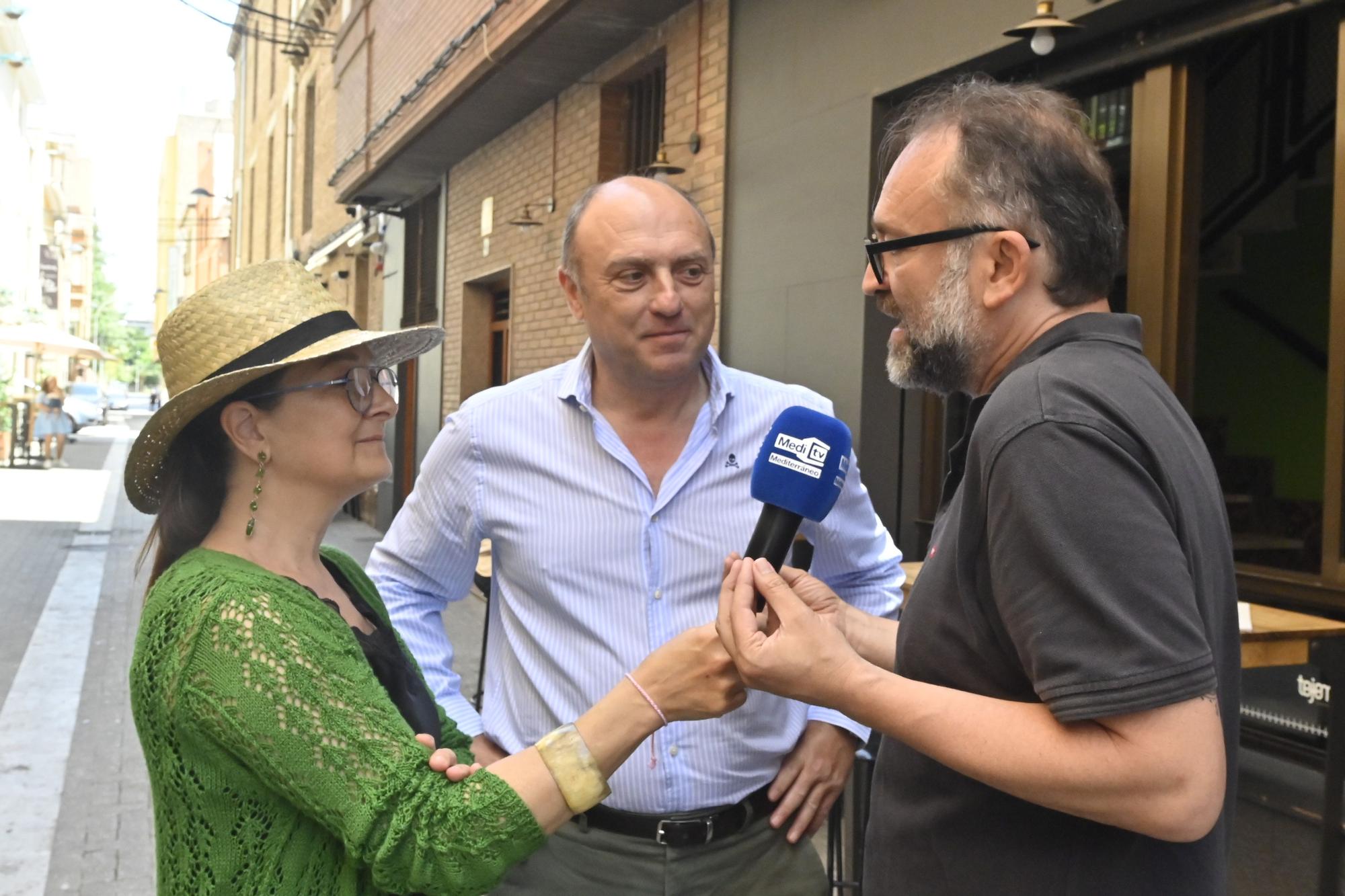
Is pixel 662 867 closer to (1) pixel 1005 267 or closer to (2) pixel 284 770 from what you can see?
(2) pixel 284 770

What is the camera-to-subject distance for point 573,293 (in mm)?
2934

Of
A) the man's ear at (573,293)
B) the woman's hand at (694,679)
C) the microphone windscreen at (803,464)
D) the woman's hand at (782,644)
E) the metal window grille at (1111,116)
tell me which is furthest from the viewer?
the metal window grille at (1111,116)

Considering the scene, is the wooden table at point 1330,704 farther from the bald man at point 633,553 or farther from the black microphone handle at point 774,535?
the black microphone handle at point 774,535

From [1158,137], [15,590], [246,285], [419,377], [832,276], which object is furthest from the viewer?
[419,377]

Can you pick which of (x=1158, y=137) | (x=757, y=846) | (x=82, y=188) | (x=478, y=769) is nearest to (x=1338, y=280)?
(x=1158, y=137)

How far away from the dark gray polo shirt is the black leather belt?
64 cm

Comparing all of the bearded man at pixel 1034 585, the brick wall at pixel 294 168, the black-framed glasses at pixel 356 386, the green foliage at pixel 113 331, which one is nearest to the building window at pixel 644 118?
the brick wall at pixel 294 168

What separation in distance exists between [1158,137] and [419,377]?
36.4 ft

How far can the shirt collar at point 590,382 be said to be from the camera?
2.70 metres

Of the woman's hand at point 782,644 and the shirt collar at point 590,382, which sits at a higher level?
the shirt collar at point 590,382

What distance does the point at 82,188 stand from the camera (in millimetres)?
88188

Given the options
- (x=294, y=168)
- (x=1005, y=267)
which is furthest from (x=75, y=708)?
(x=294, y=168)

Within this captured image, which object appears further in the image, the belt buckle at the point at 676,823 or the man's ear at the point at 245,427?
the belt buckle at the point at 676,823

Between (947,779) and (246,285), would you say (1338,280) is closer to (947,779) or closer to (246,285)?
(947,779)
